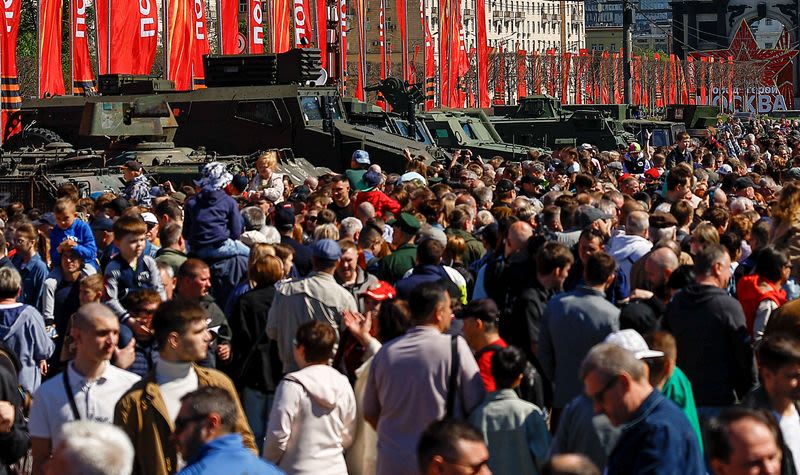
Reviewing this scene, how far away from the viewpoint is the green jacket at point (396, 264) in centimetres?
1160

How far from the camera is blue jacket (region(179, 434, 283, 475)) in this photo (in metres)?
5.93

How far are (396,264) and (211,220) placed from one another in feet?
5.80

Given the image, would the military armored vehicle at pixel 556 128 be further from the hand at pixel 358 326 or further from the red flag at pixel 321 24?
the hand at pixel 358 326

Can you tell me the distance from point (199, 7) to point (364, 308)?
89.5 ft

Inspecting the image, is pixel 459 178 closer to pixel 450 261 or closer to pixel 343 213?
pixel 343 213

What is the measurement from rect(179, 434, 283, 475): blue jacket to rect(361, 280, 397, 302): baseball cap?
3689 millimetres

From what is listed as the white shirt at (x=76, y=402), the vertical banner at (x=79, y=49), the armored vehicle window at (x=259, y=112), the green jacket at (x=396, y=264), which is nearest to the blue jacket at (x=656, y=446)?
the white shirt at (x=76, y=402)

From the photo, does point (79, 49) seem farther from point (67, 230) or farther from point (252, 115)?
point (67, 230)

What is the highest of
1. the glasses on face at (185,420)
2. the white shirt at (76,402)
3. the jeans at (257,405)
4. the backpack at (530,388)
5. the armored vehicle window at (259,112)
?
the armored vehicle window at (259,112)

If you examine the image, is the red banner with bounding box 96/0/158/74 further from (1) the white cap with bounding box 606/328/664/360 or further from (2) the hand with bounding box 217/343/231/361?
(1) the white cap with bounding box 606/328/664/360

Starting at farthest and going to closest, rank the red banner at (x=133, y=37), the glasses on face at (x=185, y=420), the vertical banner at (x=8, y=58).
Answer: the red banner at (x=133, y=37), the vertical banner at (x=8, y=58), the glasses on face at (x=185, y=420)

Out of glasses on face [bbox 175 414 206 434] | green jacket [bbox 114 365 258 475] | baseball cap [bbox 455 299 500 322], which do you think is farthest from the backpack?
glasses on face [bbox 175 414 206 434]

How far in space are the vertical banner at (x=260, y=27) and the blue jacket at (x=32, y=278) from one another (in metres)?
25.5

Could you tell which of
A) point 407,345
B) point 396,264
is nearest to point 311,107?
point 396,264
